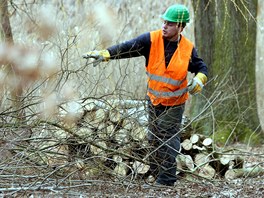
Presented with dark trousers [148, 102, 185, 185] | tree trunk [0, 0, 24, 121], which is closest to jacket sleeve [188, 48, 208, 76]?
dark trousers [148, 102, 185, 185]

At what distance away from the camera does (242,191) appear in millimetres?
6305

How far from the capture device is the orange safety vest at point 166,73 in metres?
6.57

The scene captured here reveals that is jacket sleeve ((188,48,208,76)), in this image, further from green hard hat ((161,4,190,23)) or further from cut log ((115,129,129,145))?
cut log ((115,129,129,145))

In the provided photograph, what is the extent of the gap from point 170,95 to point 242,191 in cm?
119

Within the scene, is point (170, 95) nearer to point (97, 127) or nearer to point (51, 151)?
point (97, 127)

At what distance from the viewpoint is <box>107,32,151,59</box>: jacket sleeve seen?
21.6ft

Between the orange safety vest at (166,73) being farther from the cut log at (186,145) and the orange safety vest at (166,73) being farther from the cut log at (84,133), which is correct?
the cut log at (186,145)

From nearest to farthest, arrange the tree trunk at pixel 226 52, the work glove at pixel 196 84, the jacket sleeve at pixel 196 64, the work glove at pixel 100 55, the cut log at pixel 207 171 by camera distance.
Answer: the work glove at pixel 100 55, the work glove at pixel 196 84, the jacket sleeve at pixel 196 64, the cut log at pixel 207 171, the tree trunk at pixel 226 52

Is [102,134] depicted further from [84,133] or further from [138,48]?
[138,48]

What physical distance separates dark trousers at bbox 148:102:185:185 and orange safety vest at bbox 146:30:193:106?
0.32ft

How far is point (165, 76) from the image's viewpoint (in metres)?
6.58

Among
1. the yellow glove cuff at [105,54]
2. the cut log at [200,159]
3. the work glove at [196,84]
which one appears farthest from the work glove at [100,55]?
the cut log at [200,159]

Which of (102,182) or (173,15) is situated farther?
(173,15)

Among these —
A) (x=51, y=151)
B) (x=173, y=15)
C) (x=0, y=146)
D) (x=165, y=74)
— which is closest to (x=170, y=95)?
(x=165, y=74)
